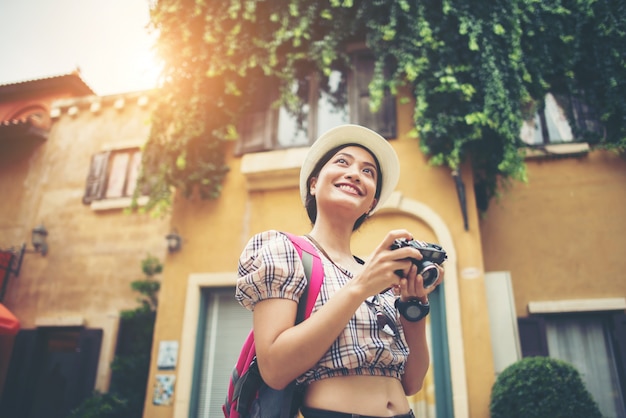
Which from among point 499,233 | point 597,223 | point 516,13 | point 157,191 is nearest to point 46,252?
point 157,191

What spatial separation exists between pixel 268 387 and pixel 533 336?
5933mm

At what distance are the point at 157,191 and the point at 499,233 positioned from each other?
5.40m

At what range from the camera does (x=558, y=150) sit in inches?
280

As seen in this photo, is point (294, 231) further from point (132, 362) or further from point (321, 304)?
point (321, 304)

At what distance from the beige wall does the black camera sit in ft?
27.2

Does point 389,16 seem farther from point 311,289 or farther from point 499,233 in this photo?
point 311,289

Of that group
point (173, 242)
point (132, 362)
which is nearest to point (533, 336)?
point (173, 242)

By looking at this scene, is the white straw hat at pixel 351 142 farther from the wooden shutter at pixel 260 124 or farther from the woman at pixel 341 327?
the wooden shutter at pixel 260 124

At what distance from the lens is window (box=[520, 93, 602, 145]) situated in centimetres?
726

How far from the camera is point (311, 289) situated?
Result: 61.2 inches

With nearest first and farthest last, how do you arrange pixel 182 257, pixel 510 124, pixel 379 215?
pixel 510 124
pixel 379 215
pixel 182 257

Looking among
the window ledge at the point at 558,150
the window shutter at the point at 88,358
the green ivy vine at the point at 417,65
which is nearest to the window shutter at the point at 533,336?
the green ivy vine at the point at 417,65

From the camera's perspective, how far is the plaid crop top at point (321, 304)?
1.48 meters

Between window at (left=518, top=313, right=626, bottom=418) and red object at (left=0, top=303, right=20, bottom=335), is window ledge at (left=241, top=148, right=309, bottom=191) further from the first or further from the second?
red object at (left=0, top=303, right=20, bottom=335)
